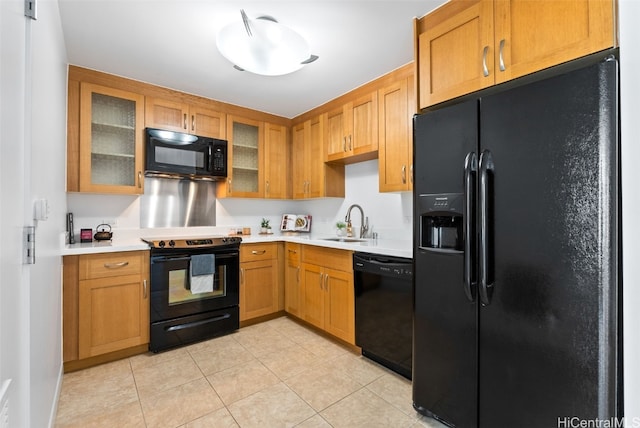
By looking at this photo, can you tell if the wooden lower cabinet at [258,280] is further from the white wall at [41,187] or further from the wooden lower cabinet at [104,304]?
the white wall at [41,187]

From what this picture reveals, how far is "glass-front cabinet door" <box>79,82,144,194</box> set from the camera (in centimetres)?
263

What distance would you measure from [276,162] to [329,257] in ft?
5.44

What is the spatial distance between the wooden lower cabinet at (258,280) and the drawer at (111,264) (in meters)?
0.95

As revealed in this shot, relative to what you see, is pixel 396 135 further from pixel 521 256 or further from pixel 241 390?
pixel 241 390

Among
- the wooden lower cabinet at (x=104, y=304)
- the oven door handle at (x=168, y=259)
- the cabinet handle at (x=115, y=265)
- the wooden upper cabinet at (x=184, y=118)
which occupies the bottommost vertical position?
the wooden lower cabinet at (x=104, y=304)

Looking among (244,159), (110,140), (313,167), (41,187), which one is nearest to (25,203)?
(41,187)

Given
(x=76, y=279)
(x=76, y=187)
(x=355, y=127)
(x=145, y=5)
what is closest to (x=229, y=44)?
(x=145, y=5)

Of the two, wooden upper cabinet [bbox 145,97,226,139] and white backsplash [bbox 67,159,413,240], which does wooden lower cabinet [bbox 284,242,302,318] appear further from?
wooden upper cabinet [bbox 145,97,226,139]

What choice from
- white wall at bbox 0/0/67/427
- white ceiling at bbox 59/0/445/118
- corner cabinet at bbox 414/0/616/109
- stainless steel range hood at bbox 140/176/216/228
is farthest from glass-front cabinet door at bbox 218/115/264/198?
corner cabinet at bbox 414/0/616/109

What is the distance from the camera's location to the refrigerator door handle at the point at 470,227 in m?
1.48

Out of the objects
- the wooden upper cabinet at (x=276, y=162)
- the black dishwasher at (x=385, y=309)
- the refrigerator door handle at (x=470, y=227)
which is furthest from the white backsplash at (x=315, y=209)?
the refrigerator door handle at (x=470, y=227)

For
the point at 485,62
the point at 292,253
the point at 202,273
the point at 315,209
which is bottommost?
the point at 202,273

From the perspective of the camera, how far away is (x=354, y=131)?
302cm

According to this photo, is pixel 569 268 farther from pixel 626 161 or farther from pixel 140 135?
pixel 140 135
